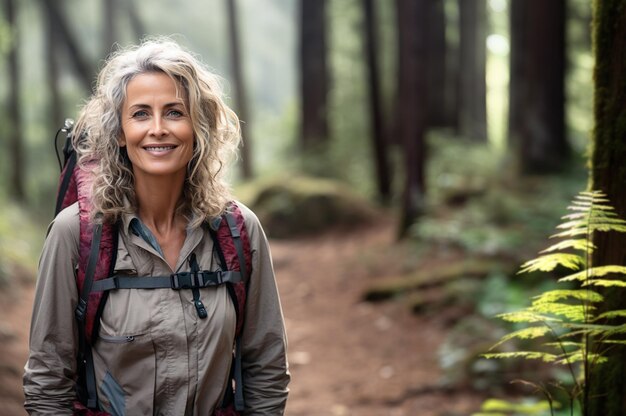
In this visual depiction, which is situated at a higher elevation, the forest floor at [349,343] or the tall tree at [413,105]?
the tall tree at [413,105]

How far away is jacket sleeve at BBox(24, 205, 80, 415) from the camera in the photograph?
2789 mm

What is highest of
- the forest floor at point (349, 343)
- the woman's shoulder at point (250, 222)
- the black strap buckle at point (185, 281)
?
the woman's shoulder at point (250, 222)

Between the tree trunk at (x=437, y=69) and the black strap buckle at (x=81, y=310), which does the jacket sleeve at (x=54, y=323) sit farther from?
the tree trunk at (x=437, y=69)

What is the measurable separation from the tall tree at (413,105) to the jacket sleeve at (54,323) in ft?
35.6

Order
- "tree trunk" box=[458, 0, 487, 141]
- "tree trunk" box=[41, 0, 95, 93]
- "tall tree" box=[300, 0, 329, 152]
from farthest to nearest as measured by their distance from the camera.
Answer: "tree trunk" box=[458, 0, 487, 141] → "tree trunk" box=[41, 0, 95, 93] → "tall tree" box=[300, 0, 329, 152]

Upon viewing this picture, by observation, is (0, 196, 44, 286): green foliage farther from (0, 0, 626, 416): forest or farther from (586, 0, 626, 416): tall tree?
(586, 0, 626, 416): tall tree

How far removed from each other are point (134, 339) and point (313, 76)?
19.6 meters

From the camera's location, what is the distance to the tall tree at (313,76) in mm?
21688

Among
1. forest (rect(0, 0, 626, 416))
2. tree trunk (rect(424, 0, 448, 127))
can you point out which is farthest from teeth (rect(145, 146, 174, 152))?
tree trunk (rect(424, 0, 448, 127))

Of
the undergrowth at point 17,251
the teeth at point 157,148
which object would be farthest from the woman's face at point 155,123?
the undergrowth at point 17,251

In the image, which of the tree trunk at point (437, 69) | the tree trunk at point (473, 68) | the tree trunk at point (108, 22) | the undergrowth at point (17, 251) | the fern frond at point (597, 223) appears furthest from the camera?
the tree trunk at point (108, 22)

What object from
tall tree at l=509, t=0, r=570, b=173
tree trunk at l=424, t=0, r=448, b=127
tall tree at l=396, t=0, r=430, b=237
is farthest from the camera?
tree trunk at l=424, t=0, r=448, b=127

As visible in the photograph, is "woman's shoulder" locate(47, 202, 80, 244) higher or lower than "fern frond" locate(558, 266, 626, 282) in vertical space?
higher

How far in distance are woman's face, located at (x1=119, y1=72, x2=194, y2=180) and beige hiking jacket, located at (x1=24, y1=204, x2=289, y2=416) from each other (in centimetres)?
27
